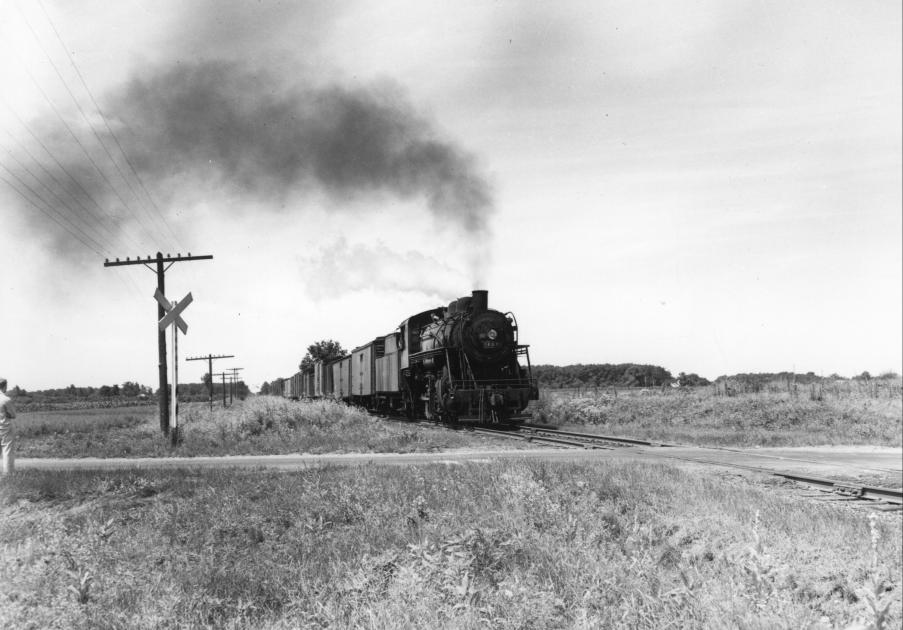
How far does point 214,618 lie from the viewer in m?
5.18

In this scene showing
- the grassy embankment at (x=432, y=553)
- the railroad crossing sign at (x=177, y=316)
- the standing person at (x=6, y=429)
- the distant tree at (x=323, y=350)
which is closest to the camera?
the grassy embankment at (x=432, y=553)

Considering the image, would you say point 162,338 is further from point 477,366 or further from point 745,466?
point 745,466

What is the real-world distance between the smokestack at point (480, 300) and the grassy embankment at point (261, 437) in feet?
13.5

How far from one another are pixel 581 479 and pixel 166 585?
19.1ft

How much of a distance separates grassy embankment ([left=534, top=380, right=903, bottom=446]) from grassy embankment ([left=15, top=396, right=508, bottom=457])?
7422 mm

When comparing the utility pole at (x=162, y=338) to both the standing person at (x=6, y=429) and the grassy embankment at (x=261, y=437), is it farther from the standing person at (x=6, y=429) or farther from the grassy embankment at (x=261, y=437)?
the standing person at (x=6, y=429)

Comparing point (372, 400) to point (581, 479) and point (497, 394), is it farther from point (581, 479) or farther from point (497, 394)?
point (581, 479)

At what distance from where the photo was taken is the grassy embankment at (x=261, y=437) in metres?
14.8

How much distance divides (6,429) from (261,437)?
27.7 ft

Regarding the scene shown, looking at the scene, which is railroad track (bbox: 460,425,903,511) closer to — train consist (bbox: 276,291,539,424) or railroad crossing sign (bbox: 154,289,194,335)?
train consist (bbox: 276,291,539,424)

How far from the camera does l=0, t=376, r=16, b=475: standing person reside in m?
9.25

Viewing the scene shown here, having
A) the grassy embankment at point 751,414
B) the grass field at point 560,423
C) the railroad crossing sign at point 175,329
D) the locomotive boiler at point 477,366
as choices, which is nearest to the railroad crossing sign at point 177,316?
the railroad crossing sign at point 175,329

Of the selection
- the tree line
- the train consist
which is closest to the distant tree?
the tree line

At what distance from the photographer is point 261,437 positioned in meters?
17.5
